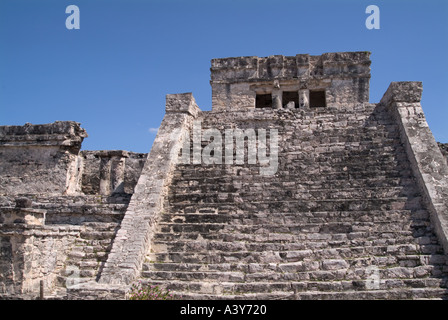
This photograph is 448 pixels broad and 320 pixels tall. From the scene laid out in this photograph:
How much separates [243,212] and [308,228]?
4.38 feet

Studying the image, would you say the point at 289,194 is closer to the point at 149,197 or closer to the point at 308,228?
the point at 308,228

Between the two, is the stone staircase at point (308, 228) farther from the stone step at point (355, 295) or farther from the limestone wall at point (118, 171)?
the limestone wall at point (118, 171)

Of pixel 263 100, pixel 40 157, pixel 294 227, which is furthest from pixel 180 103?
pixel 263 100

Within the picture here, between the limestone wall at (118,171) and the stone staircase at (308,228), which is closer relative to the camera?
the stone staircase at (308,228)

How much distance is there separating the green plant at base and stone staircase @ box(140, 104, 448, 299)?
22cm

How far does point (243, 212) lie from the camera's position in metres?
8.02

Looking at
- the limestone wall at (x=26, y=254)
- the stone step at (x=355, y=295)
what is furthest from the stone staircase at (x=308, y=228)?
the limestone wall at (x=26, y=254)

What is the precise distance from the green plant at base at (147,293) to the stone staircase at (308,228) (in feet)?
0.73

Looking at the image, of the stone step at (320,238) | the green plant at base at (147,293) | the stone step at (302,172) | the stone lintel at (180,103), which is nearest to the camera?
the green plant at base at (147,293)

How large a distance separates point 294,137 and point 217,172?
7.65ft

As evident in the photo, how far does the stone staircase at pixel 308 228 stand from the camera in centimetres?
638

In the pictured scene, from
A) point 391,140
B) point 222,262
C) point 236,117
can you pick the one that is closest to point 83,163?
point 236,117

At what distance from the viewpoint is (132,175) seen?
32.1 ft

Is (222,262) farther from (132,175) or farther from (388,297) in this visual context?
(132,175)
